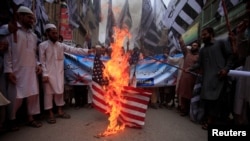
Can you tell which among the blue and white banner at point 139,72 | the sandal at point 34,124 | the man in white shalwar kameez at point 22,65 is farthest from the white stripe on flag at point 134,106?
the blue and white banner at point 139,72

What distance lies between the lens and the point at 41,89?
5.62m

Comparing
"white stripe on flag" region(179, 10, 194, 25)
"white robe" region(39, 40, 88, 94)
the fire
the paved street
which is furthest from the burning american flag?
"white stripe on flag" region(179, 10, 194, 25)

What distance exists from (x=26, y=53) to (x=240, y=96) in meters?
4.52

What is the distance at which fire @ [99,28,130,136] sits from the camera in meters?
5.03

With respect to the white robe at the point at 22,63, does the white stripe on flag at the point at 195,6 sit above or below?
above

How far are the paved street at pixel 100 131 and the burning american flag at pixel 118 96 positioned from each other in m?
0.23

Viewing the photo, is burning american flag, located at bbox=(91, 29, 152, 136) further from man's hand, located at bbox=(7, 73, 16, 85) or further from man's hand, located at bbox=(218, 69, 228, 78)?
man's hand, located at bbox=(7, 73, 16, 85)

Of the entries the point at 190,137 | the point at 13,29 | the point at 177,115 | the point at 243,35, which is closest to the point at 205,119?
the point at 177,115

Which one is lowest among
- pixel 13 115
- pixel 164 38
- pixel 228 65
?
pixel 13 115

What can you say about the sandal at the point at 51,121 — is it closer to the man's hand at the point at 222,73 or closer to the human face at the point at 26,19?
the human face at the point at 26,19

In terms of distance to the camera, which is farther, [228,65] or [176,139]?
[228,65]

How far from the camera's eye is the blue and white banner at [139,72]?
272 inches

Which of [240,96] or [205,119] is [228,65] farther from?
[205,119]

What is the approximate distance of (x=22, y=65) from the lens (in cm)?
463
